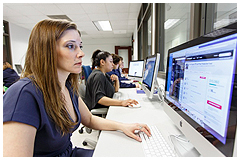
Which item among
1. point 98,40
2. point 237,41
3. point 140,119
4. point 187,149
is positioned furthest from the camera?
point 98,40

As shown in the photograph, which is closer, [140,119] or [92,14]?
[140,119]

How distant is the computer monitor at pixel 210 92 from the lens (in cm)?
39

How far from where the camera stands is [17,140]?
493 millimetres

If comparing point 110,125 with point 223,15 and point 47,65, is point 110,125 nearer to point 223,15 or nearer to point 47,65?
point 47,65

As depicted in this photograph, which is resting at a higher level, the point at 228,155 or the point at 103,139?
the point at 228,155

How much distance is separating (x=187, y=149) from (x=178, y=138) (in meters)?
0.09

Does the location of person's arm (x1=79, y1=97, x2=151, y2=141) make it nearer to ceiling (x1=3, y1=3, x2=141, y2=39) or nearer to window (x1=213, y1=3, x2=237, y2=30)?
window (x1=213, y1=3, x2=237, y2=30)

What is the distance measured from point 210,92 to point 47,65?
0.68 metres

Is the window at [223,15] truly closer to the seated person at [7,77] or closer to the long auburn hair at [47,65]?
the long auburn hair at [47,65]

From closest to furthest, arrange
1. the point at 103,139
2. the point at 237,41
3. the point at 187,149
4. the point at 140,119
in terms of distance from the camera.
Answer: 1. the point at 237,41
2. the point at 187,149
3. the point at 103,139
4. the point at 140,119

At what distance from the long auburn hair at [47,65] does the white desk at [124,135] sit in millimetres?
215

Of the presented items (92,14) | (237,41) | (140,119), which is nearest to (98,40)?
(92,14)

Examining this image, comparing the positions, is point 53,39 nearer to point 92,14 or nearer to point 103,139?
point 103,139

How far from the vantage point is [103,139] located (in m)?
0.74
